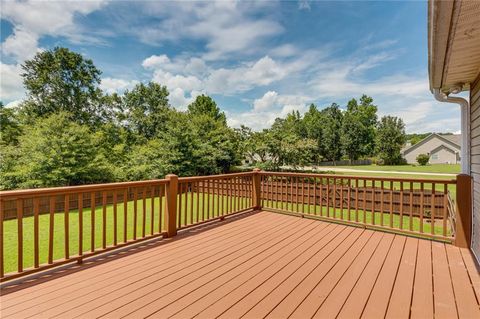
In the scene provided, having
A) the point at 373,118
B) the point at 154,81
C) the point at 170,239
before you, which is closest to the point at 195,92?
the point at 154,81

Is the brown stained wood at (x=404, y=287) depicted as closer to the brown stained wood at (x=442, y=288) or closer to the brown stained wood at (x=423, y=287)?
the brown stained wood at (x=423, y=287)

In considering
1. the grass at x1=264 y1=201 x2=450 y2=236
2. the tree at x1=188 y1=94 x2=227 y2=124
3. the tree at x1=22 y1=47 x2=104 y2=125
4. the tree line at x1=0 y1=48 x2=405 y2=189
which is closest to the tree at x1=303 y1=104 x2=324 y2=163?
the tree at x1=188 y1=94 x2=227 y2=124

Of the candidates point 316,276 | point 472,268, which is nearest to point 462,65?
point 472,268

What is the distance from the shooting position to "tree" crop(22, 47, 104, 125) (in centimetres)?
1766

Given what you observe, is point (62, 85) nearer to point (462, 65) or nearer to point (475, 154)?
point (462, 65)

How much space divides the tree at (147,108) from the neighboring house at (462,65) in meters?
19.8

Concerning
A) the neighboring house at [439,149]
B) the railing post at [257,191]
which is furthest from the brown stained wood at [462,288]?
the neighboring house at [439,149]

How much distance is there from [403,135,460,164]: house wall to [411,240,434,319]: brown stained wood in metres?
40.5

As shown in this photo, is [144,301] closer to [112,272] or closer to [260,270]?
[112,272]

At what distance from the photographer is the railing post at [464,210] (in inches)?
124

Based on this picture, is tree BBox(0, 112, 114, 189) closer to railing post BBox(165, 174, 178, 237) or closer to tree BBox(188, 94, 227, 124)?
railing post BBox(165, 174, 178, 237)

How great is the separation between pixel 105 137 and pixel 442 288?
19.3 metres

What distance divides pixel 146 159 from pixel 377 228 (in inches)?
437

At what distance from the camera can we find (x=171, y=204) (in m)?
3.63
